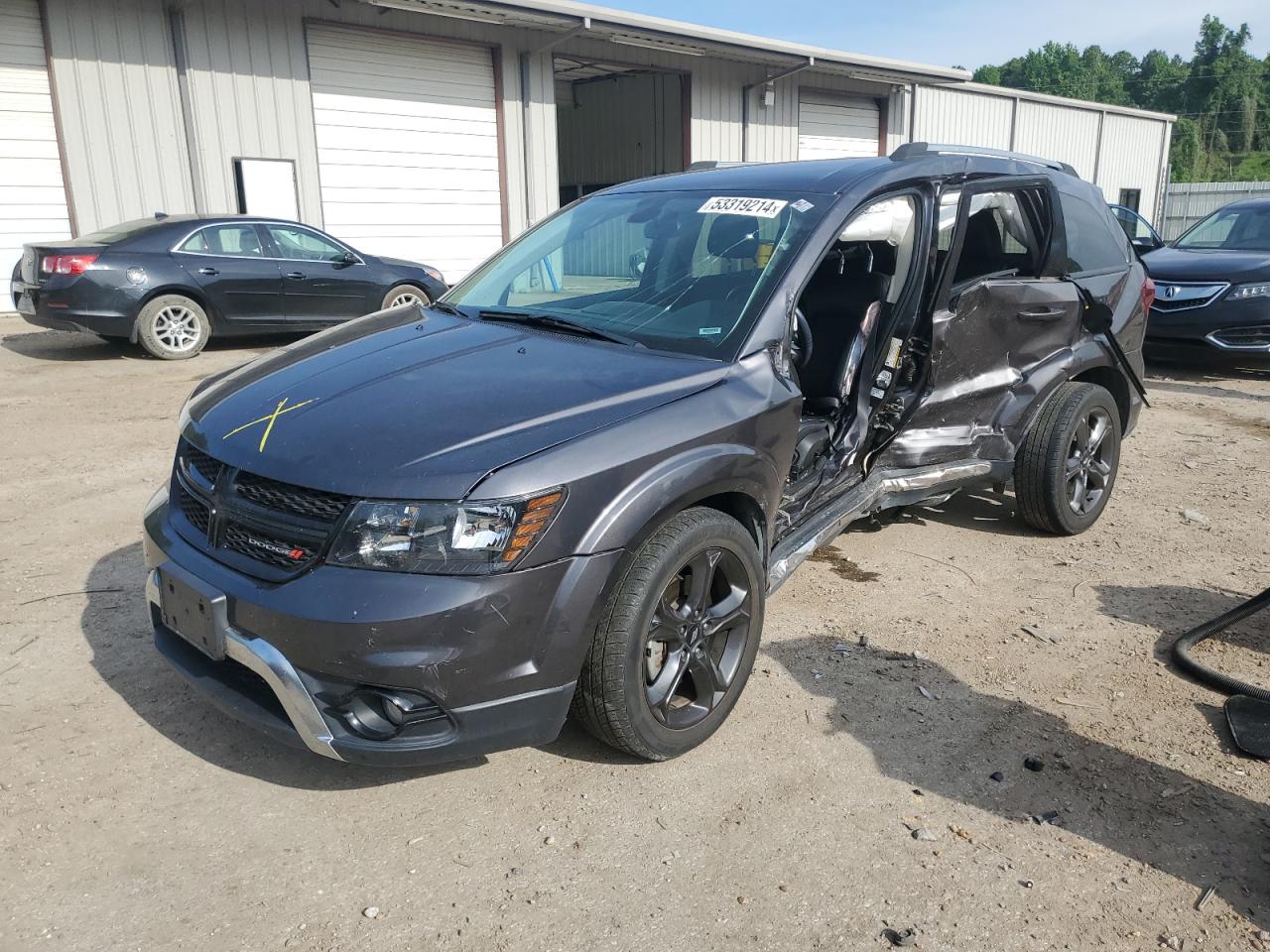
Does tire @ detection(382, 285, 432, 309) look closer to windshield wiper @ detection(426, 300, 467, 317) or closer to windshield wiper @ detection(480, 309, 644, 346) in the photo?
windshield wiper @ detection(426, 300, 467, 317)

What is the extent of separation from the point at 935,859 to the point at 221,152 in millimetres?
14193

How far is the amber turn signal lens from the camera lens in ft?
8.07

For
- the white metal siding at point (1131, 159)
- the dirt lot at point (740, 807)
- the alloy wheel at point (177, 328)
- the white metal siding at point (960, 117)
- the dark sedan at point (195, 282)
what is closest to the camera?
the dirt lot at point (740, 807)

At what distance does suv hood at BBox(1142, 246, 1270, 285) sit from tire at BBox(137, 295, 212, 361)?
31.6 ft

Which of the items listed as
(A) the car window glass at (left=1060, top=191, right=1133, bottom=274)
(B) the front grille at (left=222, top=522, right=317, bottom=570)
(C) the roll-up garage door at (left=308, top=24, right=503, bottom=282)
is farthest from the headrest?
(C) the roll-up garage door at (left=308, top=24, right=503, bottom=282)

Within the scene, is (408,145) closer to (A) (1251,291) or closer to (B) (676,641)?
(A) (1251,291)

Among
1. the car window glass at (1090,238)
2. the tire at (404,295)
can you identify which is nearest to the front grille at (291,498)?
the car window glass at (1090,238)

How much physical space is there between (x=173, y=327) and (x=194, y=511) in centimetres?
793

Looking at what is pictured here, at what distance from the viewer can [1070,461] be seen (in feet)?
16.1

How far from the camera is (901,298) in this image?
4.18 meters

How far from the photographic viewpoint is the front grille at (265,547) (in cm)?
253

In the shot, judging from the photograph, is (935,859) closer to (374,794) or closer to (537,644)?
(537,644)

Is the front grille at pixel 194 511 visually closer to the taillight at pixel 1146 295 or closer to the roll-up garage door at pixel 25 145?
the taillight at pixel 1146 295

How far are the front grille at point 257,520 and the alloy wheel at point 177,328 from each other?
308 inches
